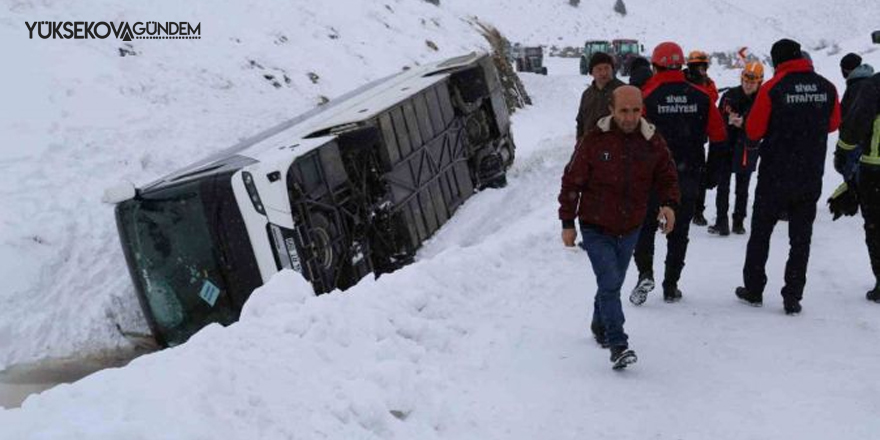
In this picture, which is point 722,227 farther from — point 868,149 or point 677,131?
point 677,131

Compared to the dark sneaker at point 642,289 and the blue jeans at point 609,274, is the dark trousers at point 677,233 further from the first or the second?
the blue jeans at point 609,274

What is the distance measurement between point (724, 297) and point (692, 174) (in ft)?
3.73

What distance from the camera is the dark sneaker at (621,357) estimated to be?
4.89 metres

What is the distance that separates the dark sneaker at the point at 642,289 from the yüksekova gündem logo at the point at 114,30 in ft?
41.4

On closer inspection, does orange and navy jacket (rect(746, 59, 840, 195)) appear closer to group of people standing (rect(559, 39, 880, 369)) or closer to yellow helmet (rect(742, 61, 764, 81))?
group of people standing (rect(559, 39, 880, 369))

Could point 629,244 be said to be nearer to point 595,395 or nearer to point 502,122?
point 595,395

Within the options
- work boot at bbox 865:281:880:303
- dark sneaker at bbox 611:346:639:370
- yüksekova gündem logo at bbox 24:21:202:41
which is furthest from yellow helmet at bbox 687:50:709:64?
yüksekova gündem logo at bbox 24:21:202:41

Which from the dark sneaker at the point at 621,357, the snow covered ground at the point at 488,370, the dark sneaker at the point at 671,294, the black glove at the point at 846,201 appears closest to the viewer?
the snow covered ground at the point at 488,370

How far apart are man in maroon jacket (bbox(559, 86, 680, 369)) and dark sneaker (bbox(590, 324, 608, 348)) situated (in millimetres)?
344

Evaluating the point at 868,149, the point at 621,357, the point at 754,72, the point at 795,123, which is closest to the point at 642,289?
the point at 621,357

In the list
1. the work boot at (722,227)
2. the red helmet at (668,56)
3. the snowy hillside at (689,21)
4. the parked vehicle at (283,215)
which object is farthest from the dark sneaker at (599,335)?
the snowy hillside at (689,21)

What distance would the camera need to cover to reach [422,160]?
10.9 metres

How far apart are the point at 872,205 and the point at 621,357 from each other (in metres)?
2.84

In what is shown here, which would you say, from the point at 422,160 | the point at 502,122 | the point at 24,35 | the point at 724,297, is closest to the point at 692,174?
the point at 724,297
